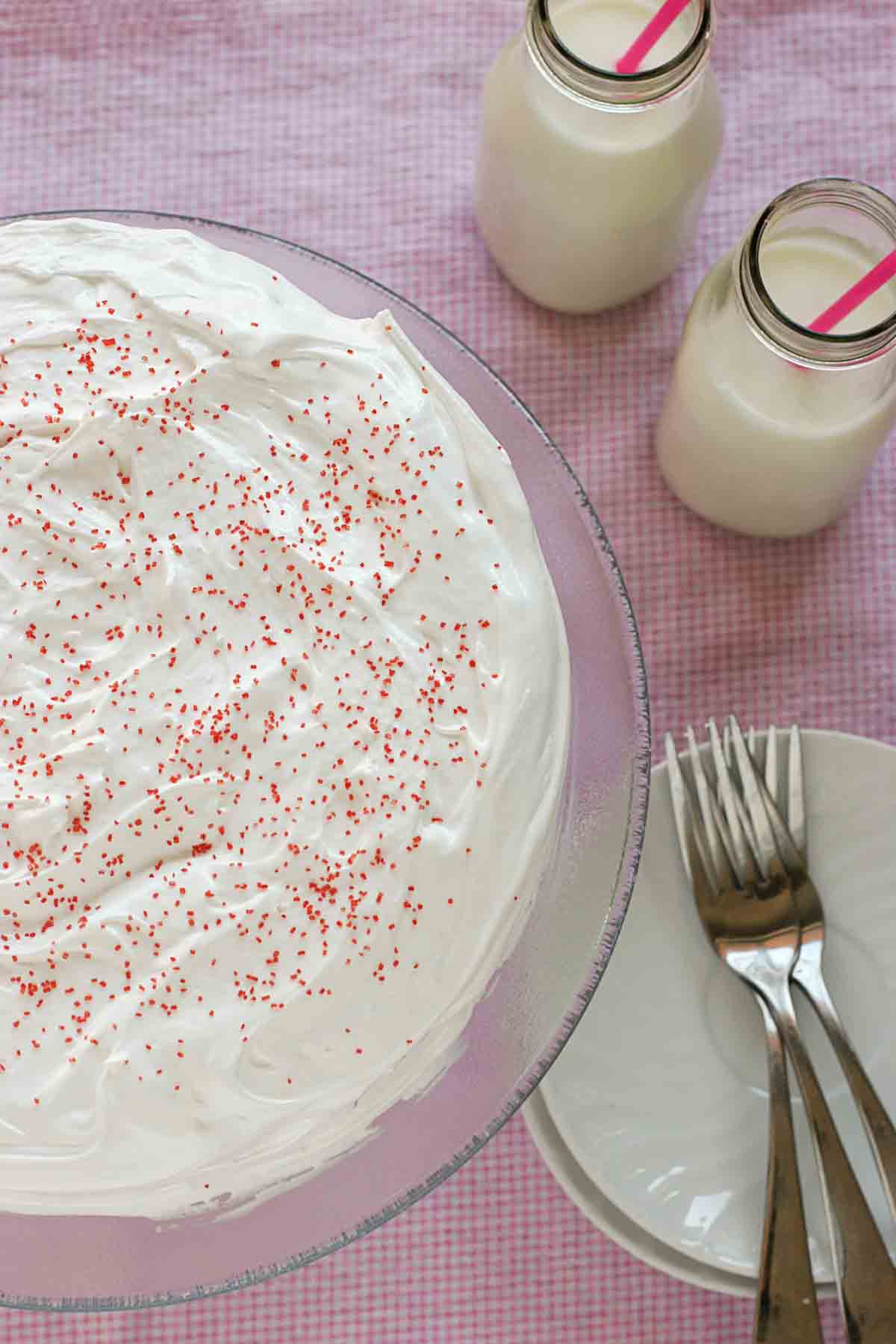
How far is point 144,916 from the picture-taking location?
1154 millimetres

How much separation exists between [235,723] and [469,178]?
77 centimetres

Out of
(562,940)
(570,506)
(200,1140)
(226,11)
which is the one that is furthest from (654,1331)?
(226,11)

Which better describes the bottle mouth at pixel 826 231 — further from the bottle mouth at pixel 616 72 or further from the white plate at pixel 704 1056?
the white plate at pixel 704 1056

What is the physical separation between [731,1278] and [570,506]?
0.77 meters

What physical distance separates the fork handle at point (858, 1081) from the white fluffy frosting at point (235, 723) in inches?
14.1

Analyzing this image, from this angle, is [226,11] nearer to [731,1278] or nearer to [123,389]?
[123,389]

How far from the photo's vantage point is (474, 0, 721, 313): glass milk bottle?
4.24 ft

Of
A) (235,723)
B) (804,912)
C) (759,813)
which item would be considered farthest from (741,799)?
(235,723)

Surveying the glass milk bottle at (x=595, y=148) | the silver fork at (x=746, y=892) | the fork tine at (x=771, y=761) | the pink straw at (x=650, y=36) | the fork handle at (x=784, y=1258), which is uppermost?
the pink straw at (x=650, y=36)

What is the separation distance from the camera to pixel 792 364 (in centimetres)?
130

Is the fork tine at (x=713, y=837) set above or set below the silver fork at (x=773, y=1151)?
above

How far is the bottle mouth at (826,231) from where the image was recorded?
124 cm

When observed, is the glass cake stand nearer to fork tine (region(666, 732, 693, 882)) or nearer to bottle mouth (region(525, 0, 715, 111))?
fork tine (region(666, 732, 693, 882))

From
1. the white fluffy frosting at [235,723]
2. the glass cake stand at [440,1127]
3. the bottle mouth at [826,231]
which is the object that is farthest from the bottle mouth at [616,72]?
the glass cake stand at [440,1127]
